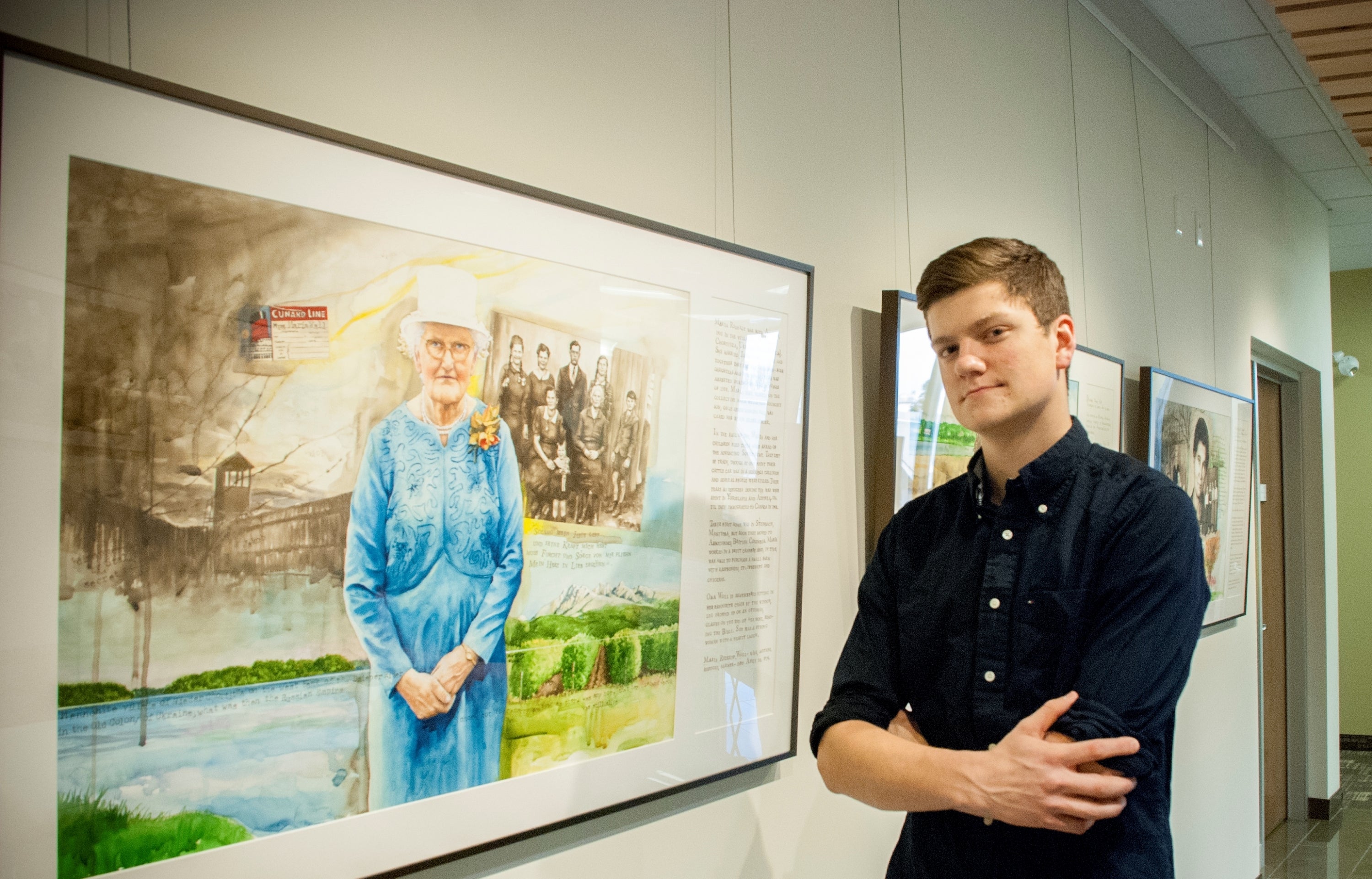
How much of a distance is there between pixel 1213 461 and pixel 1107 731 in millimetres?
3060

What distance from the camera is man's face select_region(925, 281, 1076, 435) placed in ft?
4.23

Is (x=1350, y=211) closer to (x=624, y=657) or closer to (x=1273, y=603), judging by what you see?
(x=1273, y=603)

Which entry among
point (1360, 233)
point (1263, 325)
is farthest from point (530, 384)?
point (1360, 233)

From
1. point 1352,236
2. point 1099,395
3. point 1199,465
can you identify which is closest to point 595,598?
point 1099,395

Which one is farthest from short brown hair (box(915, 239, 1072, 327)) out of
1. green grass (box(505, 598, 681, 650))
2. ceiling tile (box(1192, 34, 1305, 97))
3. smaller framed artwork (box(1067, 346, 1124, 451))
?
ceiling tile (box(1192, 34, 1305, 97))

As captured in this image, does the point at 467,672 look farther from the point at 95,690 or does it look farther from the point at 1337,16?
the point at 1337,16

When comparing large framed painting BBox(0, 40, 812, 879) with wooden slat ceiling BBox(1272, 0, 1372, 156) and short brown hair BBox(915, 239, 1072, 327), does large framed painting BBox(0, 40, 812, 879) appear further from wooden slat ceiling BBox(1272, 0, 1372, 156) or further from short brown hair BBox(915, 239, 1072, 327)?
wooden slat ceiling BBox(1272, 0, 1372, 156)

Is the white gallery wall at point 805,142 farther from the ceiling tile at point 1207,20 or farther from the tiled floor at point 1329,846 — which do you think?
the tiled floor at point 1329,846

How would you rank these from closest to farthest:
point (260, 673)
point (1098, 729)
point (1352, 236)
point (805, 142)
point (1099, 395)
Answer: point (260, 673), point (1098, 729), point (805, 142), point (1099, 395), point (1352, 236)

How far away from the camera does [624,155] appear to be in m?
1.46

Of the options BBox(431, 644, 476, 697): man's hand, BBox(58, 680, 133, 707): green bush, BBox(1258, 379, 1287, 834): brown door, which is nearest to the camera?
BBox(58, 680, 133, 707): green bush

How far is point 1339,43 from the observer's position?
342 centimetres

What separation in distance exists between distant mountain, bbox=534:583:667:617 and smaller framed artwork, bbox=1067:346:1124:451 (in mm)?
1654

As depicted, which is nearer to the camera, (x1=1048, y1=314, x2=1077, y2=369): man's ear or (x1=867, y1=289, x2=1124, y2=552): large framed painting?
(x1=1048, y1=314, x2=1077, y2=369): man's ear
